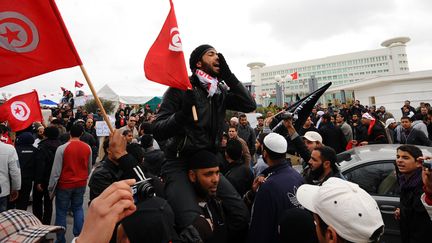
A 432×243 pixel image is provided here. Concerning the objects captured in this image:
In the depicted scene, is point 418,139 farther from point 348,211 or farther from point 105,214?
point 105,214

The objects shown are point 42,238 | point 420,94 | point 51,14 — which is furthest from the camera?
point 420,94

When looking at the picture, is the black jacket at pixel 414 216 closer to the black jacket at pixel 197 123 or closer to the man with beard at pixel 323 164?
the man with beard at pixel 323 164

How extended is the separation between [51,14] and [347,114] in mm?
16224

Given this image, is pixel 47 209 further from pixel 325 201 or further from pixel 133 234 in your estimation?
pixel 325 201

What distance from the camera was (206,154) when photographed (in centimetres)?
279

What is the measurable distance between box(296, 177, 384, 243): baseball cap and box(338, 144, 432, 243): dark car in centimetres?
313

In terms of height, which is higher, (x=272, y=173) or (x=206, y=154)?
(x=206, y=154)

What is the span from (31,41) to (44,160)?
4.18m

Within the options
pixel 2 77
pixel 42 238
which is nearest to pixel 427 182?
pixel 42 238

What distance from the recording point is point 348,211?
62.3 inches

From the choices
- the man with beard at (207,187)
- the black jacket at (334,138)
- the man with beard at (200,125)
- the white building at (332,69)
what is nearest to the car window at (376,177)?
the man with beard at (200,125)

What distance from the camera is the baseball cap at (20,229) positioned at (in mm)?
1359

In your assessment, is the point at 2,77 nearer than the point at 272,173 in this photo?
Yes

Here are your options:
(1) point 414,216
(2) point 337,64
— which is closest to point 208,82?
(1) point 414,216
